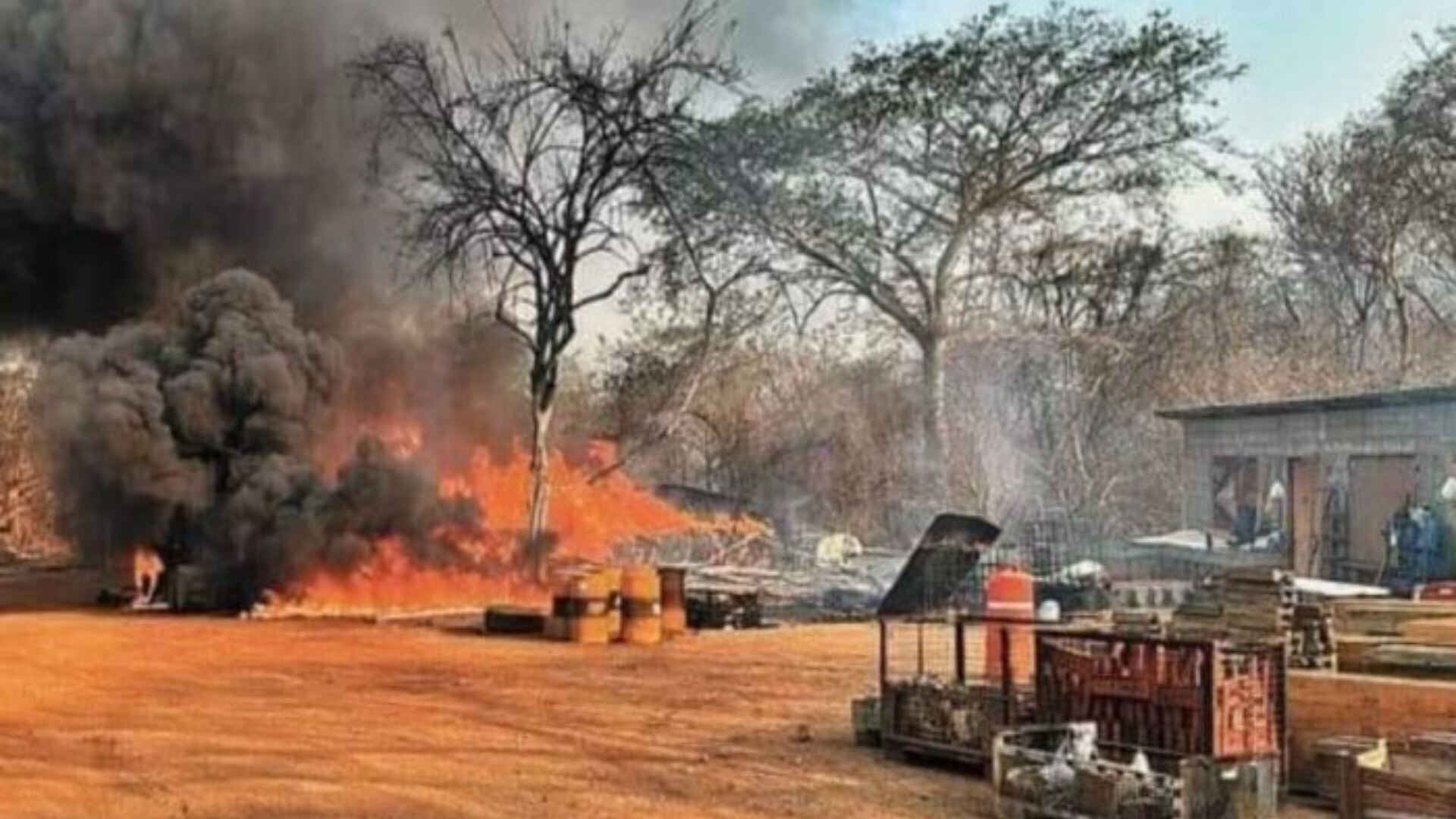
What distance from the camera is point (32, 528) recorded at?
3850 cm

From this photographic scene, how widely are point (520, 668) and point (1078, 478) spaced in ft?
70.0

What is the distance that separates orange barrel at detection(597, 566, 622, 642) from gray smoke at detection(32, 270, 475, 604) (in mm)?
6224

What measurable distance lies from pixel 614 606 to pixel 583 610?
22.1 inches

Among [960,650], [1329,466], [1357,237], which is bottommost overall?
[960,650]

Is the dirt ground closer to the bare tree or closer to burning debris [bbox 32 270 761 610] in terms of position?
burning debris [bbox 32 270 761 610]

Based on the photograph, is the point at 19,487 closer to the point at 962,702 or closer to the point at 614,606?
the point at 614,606

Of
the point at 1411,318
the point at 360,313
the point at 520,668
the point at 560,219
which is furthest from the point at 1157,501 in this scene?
the point at 520,668

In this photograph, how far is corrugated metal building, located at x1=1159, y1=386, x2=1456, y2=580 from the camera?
2083 cm

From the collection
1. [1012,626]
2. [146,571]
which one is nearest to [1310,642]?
[1012,626]

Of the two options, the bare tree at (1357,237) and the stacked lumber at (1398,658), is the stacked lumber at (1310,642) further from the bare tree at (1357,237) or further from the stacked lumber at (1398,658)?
the bare tree at (1357,237)

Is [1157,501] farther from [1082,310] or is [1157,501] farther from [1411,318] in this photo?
[1411,318]

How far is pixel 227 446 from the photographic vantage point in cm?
2577

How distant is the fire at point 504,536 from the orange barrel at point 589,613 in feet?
17.8

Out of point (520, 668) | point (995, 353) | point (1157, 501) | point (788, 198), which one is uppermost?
point (788, 198)
